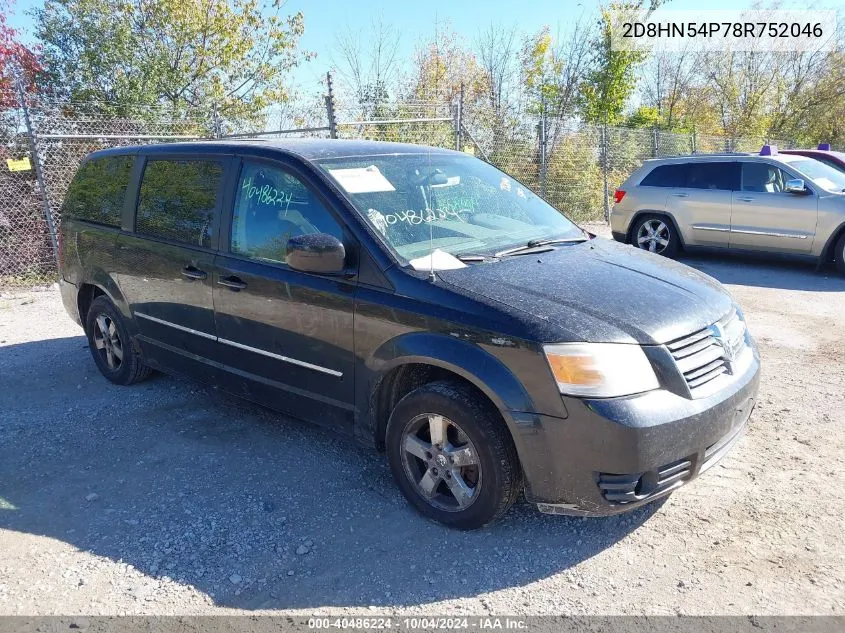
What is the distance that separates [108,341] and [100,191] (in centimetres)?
118

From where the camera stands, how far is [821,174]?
9336 mm

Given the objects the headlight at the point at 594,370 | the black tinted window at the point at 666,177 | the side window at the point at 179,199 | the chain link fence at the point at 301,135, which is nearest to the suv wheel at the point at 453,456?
the headlight at the point at 594,370

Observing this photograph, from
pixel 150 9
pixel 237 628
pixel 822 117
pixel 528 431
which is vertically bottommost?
pixel 237 628

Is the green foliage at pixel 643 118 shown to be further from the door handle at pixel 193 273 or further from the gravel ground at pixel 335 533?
the door handle at pixel 193 273

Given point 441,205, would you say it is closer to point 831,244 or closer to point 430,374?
point 430,374

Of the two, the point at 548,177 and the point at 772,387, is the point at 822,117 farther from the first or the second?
the point at 772,387

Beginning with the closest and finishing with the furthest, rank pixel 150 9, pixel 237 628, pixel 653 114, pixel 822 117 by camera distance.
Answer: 1. pixel 237 628
2. pixel 150 9
3. pixel 653 114
4. pixel 822 117

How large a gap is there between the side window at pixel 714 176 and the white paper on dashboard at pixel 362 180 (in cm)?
772

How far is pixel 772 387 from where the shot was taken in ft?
16.1

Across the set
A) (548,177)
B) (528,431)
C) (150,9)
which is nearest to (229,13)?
(150,9)

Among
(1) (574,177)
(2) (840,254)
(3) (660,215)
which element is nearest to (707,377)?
(2) (840,254)

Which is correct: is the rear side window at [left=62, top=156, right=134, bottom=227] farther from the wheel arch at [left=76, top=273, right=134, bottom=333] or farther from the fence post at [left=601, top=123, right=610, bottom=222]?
the fence post at [left=601, top=123, right=610, bottom=222]

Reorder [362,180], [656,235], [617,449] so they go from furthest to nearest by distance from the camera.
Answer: [656,235]
[362,180]
[617,449]

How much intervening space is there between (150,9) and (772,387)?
16.0 m
